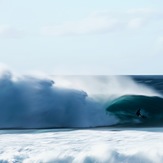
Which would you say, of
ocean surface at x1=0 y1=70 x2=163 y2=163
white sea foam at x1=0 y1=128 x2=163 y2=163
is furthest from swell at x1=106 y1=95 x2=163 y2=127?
white sea foam at x1=0 y1=128 x2=163 y2=163

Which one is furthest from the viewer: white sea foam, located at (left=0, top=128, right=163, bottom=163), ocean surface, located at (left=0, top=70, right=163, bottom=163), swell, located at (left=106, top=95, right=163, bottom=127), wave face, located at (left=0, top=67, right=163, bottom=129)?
swell, located at (left=106, top=95, right=163, bottom=127)

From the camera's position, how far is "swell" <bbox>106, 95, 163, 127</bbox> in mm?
14202

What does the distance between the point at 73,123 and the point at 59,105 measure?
4.20 feet

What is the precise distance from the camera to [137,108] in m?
15.9

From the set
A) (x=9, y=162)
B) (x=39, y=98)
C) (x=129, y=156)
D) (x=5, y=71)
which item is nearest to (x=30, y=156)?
(x=9, y=162)

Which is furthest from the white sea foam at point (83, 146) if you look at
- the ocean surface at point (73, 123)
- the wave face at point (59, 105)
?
the wave face at point (59, 105)

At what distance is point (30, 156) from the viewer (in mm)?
9070

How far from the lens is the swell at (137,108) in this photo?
46.6 ft

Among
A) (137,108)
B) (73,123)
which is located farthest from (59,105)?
(137,108)

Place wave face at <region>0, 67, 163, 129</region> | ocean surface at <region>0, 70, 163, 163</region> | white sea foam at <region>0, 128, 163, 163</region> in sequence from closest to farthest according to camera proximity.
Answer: white sea foam at <region>0, 128, 163, 163</region> < ocean surface at <region>0, 70, 163, 163</region> < wave face at <region>0, 67, 163, 129</region>

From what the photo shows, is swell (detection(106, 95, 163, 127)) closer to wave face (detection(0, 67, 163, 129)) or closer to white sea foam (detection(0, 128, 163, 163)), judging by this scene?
wave face (detection(0, 67, 163, 129))

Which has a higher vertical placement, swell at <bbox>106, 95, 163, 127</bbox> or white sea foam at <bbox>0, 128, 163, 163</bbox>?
swell at <bbox>106, 95, 163, 127</bbox>

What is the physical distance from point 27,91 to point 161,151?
692 centimetres

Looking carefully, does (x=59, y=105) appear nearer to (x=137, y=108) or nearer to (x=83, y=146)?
(x=137, y=108)
